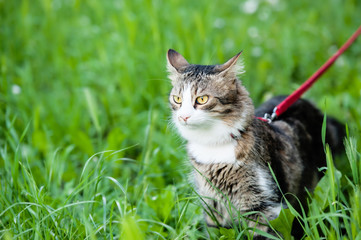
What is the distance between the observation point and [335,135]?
2680 millimetres

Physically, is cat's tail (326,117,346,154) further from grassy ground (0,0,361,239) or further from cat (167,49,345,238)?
cat (167,49,345,238)

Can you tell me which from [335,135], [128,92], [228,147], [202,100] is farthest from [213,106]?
[128,92]

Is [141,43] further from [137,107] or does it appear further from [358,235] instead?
[358,235]

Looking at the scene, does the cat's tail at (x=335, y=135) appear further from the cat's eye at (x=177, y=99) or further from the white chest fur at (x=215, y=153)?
the cat's eye at (x=177, y=99)

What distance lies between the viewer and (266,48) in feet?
14.9

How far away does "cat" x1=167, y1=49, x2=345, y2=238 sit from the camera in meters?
1.89

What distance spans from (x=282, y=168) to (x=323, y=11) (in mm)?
4399

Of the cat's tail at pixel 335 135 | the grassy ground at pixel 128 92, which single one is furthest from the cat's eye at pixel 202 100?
the cat's tail at pixel 335 135

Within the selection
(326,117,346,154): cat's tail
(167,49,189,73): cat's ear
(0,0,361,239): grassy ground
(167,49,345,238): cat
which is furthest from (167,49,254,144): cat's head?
(326,117,346,154): cat's tail

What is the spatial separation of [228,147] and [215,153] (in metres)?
0.08

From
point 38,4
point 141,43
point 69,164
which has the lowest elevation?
point 69,164

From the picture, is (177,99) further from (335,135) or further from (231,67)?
(335,135)

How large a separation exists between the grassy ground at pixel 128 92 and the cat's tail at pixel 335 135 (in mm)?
98

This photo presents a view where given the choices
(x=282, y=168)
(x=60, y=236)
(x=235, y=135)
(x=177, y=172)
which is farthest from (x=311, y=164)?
(x=60, y=236)
